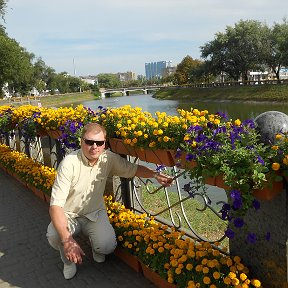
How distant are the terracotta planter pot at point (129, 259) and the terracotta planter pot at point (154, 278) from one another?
0.33ft

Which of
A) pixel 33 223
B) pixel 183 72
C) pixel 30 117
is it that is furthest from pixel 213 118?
pixel 183 72

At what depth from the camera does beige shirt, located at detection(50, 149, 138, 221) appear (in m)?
3.33

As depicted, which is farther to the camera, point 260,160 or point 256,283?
point 256,283

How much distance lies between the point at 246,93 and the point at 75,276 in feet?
142

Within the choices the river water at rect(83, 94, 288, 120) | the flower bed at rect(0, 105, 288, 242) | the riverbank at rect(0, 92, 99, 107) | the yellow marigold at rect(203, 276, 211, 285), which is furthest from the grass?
the riverbank at rect(0, 92, 99, 107)

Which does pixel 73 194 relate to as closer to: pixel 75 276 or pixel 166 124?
pixel 75 276

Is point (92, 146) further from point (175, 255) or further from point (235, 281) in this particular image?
point (235, 281)

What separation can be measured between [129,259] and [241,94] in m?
43.6

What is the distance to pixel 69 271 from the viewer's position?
3531 millimetres

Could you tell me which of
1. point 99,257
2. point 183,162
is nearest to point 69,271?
point 99,257

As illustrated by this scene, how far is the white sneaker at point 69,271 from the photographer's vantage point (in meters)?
3.52

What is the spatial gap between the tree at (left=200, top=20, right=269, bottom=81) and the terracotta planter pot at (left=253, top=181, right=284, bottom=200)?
49.5 meters

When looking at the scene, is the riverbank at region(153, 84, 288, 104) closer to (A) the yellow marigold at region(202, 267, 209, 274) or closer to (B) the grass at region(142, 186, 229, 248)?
(B) the grass at region(142, 186, 229, 248)

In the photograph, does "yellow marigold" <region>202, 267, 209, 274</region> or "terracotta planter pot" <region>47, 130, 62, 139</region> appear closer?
"yellow marigold" <region>202, 267, 209, 274</region>
